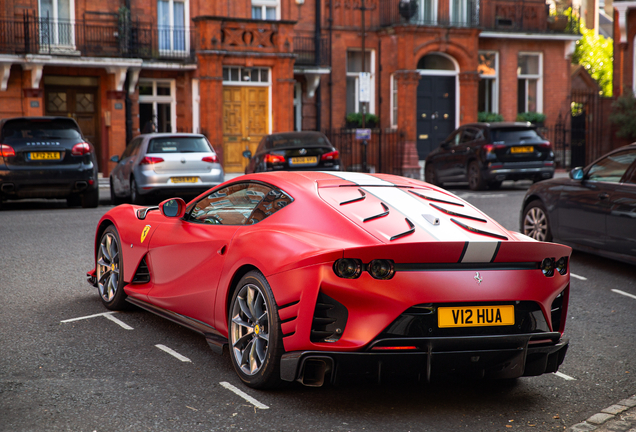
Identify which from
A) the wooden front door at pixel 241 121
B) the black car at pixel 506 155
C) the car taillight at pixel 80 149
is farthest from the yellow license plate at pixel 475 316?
the wooden front door at pixel 241 121

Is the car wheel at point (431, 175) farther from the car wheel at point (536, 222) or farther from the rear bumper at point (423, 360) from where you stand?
the rear bumper at point (423, 360)

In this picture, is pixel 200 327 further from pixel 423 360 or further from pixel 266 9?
pixel 266 9

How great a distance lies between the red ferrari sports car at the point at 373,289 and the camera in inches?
163

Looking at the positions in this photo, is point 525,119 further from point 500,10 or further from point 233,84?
point 233,84

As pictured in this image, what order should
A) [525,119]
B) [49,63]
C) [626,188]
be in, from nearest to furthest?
[626,188] → [49,63] → [525,119]

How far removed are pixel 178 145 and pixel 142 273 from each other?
10164mm

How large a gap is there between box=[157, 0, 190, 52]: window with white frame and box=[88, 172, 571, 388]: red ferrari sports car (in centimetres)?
2273

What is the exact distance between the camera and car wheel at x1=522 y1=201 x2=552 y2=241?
979cm

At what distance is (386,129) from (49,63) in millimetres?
12215

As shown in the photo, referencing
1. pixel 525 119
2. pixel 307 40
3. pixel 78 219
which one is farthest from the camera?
pixel 525 119

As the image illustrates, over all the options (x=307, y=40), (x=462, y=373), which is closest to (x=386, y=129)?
(x=307, y=40)

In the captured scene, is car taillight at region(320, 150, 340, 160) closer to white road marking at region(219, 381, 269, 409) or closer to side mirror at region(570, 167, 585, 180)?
side mirror at region(570, 167, 585, 180)

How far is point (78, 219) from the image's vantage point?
13.4 meters

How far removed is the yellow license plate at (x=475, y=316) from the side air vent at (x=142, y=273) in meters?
2.80
